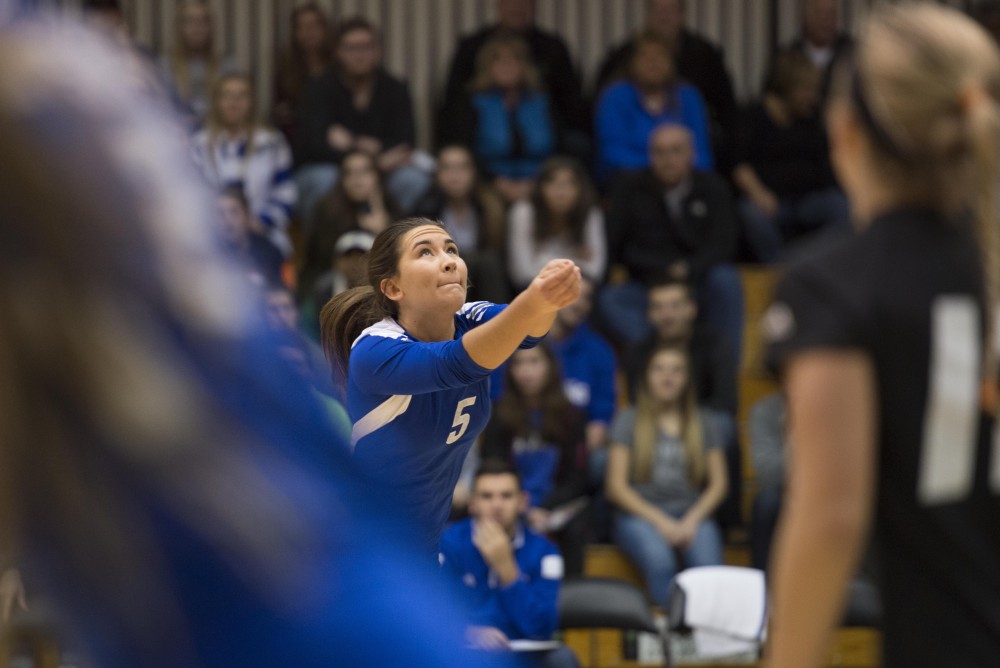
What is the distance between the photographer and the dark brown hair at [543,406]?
8.34m

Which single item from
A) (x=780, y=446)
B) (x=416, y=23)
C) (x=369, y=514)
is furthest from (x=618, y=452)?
(x=369, y=514)

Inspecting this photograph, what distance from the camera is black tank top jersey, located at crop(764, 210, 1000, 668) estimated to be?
6.70ft

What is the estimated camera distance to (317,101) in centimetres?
1031

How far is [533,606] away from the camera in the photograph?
670cm

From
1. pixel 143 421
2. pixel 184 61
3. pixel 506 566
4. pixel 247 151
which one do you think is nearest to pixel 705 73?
pixel 247 151

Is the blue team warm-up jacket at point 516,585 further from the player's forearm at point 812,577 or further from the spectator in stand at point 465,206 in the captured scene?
the player's forearm at point 812,577

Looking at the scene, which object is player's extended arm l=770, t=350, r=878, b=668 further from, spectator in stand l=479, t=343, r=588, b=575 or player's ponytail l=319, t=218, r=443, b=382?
spectator in stand l=479, t=343, r=588, b=575

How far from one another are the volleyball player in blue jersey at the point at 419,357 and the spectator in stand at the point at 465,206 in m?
5.13

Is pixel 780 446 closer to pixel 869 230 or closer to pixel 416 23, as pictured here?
pixel 416 23

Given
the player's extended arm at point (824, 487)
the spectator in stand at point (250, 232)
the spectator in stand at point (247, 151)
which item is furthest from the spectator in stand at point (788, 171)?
the player's extended arm at point (824, 487)

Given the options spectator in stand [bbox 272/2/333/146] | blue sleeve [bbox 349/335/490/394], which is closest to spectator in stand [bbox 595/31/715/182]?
spectator in stand [bbox 272/2/333/146]

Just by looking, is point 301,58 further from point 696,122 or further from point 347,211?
point 696,122

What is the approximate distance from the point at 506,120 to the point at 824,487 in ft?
28.2

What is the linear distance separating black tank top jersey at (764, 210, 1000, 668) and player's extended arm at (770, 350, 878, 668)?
42mm
